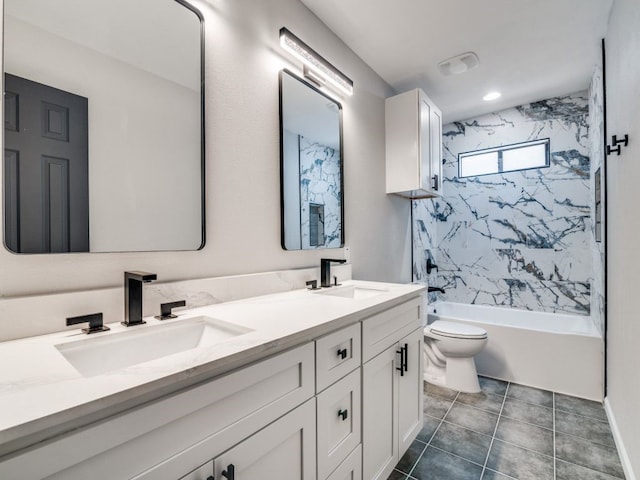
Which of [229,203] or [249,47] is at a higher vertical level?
[249,47]

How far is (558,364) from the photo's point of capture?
2383 millimetres

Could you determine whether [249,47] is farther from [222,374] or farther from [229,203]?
[222,374]

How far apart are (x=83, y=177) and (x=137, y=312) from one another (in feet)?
1.49

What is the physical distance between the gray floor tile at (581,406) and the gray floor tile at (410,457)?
1172mm

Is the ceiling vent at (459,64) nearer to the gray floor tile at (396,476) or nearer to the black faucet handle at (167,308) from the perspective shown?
the black faucet handle at (167,308)

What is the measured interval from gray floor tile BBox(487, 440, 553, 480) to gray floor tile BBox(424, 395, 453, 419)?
37 cm

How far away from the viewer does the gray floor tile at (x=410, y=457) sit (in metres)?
1.56

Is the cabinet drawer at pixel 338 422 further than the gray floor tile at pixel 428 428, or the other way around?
the gray floor tile at pixel 428 428

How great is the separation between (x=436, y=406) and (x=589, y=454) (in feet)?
2.63

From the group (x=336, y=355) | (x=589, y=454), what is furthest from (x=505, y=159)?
(x=336, y=355)

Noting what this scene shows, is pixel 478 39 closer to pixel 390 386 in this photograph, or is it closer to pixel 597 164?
pixel 597 164

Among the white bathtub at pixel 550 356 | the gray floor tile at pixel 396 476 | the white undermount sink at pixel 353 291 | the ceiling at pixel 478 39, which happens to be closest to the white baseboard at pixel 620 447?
the white bathtub at pixel 550 356

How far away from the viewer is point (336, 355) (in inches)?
41.3

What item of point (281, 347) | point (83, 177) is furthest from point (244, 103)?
point (281, 347)
